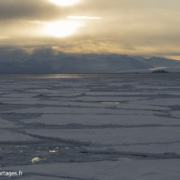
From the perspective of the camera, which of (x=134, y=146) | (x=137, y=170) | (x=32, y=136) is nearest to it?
(x=137, y=170)

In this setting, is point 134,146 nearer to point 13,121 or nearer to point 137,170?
point 137,170

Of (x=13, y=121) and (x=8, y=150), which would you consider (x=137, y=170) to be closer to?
(x=8, y=150)

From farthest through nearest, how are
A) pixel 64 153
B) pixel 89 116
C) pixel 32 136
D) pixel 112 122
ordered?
pixel 89 116, pixel 112 122, pixel 32 136, pixel 64 153

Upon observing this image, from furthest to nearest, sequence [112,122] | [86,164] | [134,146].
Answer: [112,122]
[134,146]
[86,164]

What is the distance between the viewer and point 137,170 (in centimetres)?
349

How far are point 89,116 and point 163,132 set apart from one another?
8.14ft

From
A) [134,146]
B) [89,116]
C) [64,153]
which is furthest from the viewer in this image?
[89,116]

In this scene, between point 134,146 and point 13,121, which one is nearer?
point 134,146

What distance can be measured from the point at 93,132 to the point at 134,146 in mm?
1229

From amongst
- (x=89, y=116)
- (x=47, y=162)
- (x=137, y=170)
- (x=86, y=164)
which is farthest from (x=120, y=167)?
→ (x=89, y=116)

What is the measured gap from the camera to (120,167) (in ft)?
11.8

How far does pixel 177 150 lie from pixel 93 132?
1.80 meters

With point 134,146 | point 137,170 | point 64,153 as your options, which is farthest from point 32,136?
point 137,170

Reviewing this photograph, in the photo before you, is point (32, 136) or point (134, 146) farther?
point (32, 136)
